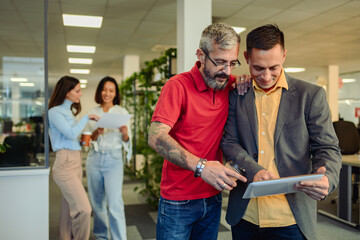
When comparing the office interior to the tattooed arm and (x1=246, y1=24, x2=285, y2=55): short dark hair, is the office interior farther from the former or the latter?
the tattooed arm

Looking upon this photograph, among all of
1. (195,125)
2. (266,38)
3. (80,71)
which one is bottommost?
(195,125)

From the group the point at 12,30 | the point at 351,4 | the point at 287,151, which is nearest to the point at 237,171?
the point at 287,151

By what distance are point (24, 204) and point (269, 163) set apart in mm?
2072

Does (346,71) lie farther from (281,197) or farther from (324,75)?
(281,197)

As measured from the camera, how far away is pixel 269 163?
1404 mm

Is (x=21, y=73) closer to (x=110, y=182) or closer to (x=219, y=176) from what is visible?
(x=110, y=182)

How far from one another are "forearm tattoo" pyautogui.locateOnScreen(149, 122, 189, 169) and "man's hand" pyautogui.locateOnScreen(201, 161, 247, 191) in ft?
0.30

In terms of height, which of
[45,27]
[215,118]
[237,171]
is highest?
[45,27]

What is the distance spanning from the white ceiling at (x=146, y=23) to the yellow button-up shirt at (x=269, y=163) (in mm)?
1920

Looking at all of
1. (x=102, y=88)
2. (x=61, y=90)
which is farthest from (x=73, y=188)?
(x=102, y=88)

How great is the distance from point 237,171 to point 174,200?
13.3 inches

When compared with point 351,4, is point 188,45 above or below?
below

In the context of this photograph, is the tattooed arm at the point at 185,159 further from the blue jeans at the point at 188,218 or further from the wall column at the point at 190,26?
the wall column at the point at 190,26

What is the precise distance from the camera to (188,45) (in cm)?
384
